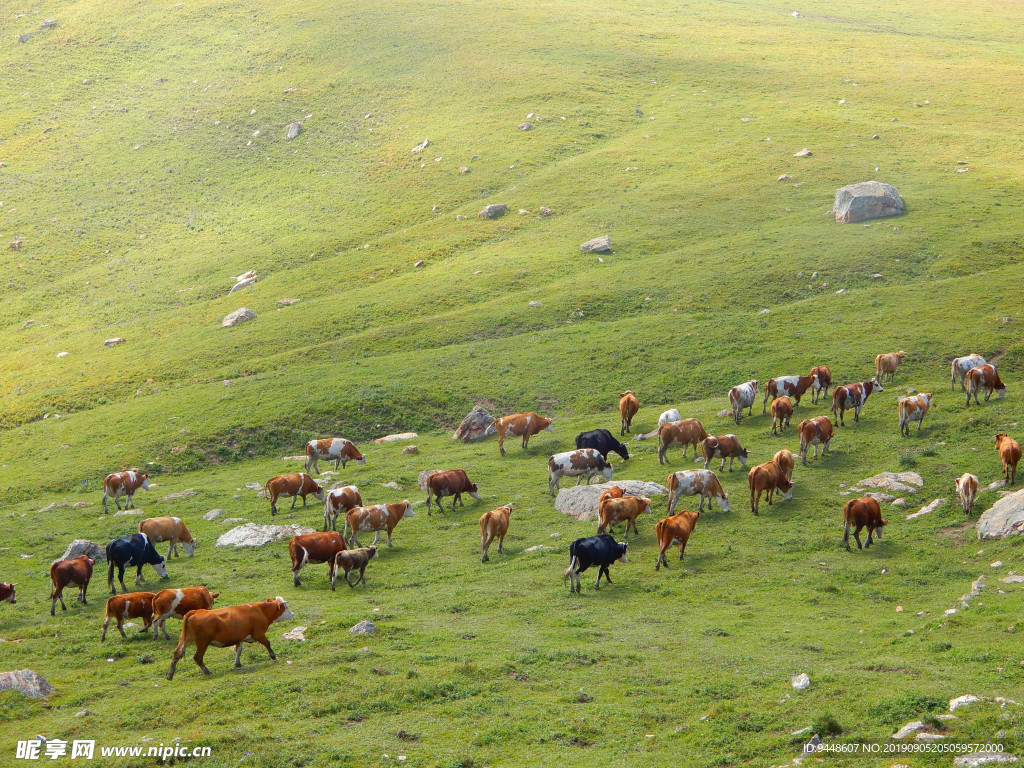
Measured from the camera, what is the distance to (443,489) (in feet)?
91.2

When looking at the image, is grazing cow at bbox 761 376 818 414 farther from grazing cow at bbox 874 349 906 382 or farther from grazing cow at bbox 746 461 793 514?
grazing cow at bbox 746 461 793 514

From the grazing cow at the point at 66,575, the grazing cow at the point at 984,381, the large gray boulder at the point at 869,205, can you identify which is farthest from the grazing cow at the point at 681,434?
the large gray boulder at the point at 869,205

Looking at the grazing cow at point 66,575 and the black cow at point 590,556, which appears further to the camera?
the grazing cow at point 66,575

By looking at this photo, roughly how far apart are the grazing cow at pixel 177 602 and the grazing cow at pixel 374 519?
20.1 feet

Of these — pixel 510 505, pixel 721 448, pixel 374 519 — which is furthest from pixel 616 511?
pixel 374 519

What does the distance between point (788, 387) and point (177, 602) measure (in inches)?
970

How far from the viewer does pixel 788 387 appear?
1346 inches

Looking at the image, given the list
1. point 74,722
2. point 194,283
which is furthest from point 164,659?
point 194,283

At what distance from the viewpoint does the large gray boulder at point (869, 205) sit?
2195 inches

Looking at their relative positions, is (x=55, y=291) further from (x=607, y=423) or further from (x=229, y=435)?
(x=607, y=423)

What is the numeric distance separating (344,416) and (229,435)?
5.15 metres

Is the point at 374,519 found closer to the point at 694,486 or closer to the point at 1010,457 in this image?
the point at 694,486

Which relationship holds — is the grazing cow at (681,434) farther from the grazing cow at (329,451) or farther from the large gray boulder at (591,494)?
the grazing cow at (329,451)

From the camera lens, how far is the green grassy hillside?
1509cm
